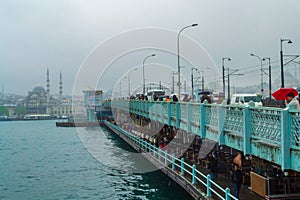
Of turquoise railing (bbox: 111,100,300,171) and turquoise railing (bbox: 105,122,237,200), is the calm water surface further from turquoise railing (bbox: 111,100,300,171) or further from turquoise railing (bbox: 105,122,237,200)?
turquoise railing (bbox: 111,100,300,171)

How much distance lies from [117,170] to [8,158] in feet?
70.5

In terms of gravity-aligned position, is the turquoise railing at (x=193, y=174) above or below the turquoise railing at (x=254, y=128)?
below

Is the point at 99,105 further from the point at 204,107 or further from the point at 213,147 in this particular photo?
the point at 204,107

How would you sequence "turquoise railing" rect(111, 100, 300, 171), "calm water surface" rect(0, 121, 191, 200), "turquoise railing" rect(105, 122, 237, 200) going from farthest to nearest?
"calm water surface" rect(0, 121, 191, 200), "turquoise railing" rect(105, 122, 237, 200), "turquoise railing" rect(111, 100, 300, 171)

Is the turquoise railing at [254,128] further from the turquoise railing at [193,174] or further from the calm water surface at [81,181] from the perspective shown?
the calm water surface at [81,181]

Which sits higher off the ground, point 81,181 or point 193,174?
point 193,174

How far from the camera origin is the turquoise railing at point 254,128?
11508 mm

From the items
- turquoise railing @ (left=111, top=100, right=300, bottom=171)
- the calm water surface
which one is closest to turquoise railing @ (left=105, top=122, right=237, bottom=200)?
the calm water surface

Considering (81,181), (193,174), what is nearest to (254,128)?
(193,174)

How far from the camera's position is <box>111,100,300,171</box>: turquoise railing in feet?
37.8

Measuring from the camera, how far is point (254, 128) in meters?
14.1

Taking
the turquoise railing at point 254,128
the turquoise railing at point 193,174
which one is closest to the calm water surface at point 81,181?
the turquoise railing at point 193,174

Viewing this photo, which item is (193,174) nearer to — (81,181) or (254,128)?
(254,128)

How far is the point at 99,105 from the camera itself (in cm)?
12719
